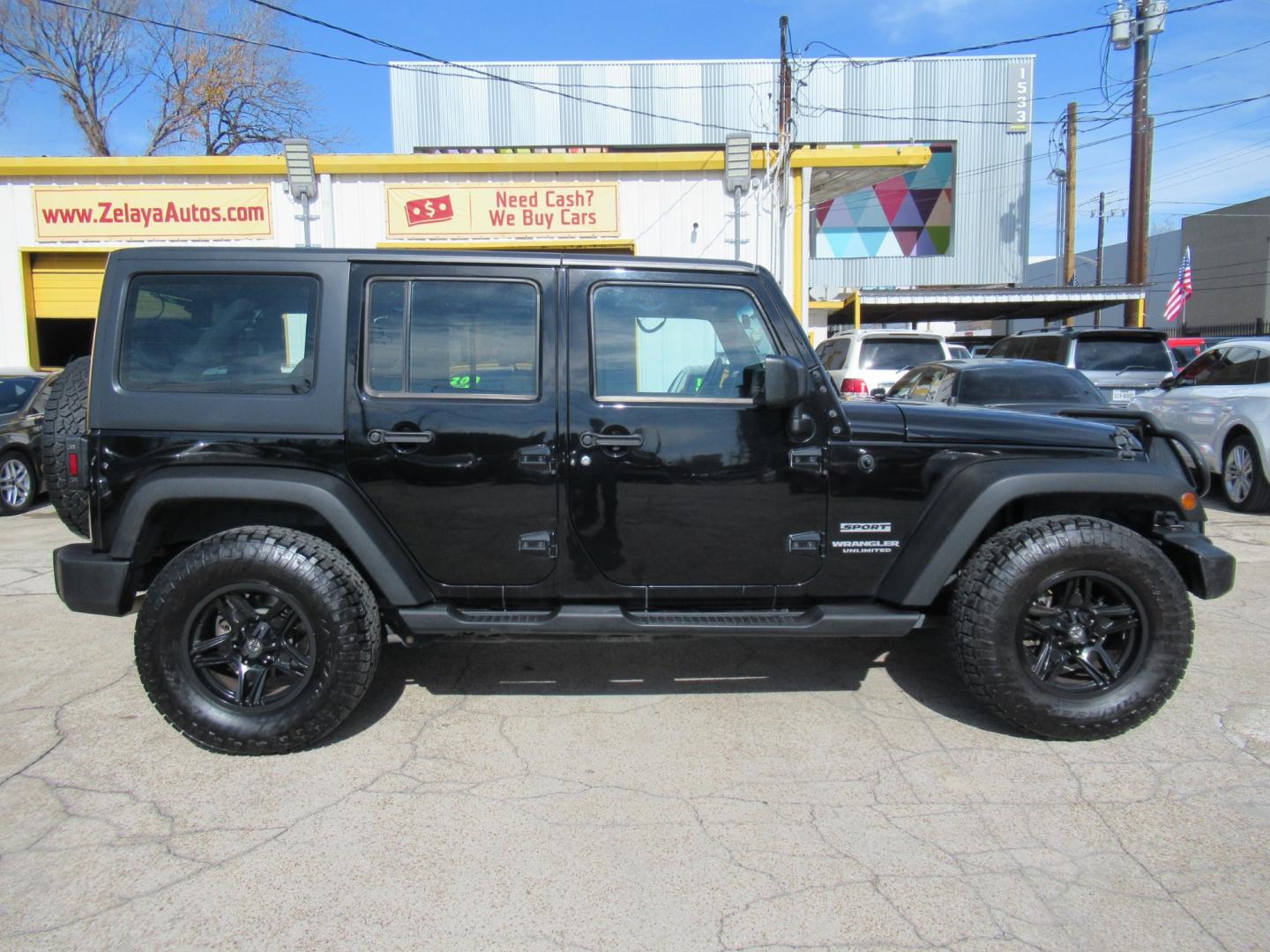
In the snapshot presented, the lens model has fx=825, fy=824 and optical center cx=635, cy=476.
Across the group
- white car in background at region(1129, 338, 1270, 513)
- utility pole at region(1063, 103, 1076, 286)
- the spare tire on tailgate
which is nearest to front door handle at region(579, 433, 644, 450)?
the spare tire on tailgate

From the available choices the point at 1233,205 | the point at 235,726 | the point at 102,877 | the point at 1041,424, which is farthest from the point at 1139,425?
the point at 1233,205

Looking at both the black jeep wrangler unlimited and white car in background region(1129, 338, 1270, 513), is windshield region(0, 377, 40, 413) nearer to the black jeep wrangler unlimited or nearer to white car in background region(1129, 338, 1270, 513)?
the black jeep wrangler unlimited

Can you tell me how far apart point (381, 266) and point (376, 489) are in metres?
0.91

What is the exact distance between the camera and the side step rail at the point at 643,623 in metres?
3.29

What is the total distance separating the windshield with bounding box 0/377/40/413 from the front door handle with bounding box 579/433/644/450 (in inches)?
342

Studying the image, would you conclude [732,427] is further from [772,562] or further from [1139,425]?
[1139,425]

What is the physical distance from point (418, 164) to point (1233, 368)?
32.6 feet

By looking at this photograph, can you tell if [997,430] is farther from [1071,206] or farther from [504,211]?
[1071,206]

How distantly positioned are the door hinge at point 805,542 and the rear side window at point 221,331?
2.05 m

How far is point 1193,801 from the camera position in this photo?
293cm

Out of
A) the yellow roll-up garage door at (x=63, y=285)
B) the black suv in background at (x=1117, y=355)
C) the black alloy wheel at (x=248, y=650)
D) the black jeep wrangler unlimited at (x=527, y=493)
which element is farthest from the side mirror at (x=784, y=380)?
the yellow roll-up garage door at (x=63, y=285)

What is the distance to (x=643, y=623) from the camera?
331 centimetres

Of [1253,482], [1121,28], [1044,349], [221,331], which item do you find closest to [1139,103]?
[1121,28]

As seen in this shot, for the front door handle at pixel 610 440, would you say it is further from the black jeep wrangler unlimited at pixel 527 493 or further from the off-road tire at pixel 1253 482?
the off-road tire at pixel 1253 482
